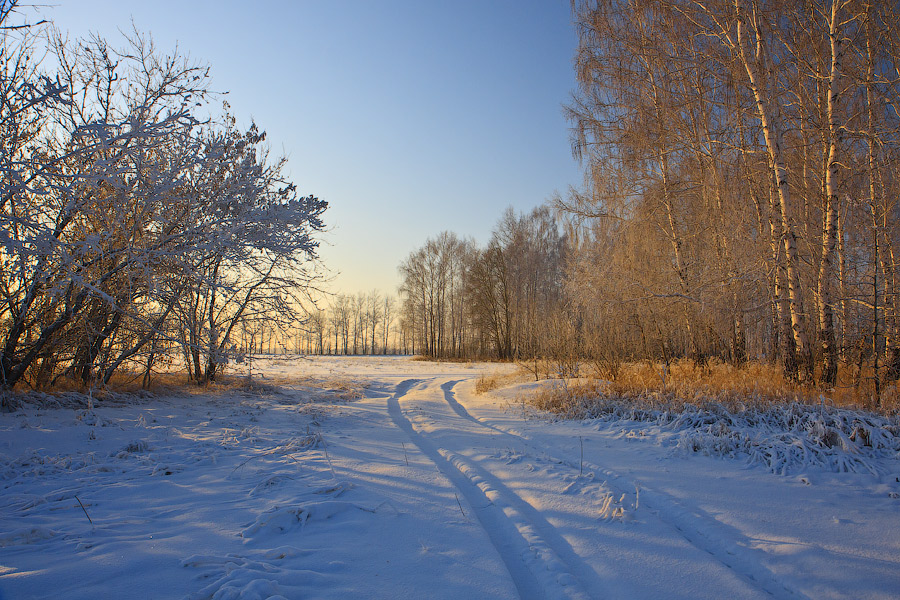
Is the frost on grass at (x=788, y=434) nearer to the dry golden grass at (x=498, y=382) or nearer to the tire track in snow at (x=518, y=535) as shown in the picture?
the tire track in snow at (x=518, y=535)

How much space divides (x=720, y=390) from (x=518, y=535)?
5931 millimetres

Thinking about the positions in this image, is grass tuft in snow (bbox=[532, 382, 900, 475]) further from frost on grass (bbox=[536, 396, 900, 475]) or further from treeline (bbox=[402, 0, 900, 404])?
treeline (bbox=[402, 0, 900, 404])

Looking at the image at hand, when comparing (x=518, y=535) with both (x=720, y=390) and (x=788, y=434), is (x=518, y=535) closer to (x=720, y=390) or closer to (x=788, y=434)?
(x=788, y=434)

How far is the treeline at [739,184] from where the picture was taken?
7.88 metres

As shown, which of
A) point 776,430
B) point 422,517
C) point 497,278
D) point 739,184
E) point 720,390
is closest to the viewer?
point 422,517

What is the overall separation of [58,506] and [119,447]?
213cm

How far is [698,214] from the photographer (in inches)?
478

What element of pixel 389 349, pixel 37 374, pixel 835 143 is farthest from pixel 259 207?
pixel 389 349

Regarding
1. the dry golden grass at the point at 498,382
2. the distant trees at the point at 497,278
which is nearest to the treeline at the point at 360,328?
the distant trees at the point at 497,278

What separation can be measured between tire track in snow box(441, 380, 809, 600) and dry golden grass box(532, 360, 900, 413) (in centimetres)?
354

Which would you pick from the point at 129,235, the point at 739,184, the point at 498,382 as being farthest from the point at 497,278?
the point at 129,235

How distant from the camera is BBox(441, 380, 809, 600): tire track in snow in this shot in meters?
2.79

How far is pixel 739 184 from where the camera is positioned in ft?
34.7

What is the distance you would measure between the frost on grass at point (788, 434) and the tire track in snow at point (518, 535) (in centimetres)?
317
